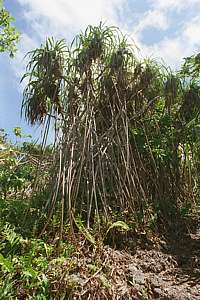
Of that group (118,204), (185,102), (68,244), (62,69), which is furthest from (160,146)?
(68,244)

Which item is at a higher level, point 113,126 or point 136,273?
point 113,126

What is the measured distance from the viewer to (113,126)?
149 inches

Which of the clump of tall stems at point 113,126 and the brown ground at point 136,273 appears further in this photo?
the clump of tall stems at point 113,126

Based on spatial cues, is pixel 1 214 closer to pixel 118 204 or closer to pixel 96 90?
pixel 118 204

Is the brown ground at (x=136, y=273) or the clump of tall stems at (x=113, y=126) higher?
the clump of tall stems at (x=113, y=126)

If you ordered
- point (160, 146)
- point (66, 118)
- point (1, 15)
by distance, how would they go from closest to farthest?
point (66, 118) < point (160, 146) < point (1, 15)

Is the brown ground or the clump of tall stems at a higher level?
the clump of tall stems

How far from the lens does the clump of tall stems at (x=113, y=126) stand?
3512mm

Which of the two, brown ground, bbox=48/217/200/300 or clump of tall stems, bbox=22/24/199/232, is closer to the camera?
brown ground, bbox=48/217/200/300

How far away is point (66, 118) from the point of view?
3.83 metres

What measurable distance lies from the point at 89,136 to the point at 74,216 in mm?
731

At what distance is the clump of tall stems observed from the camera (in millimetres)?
3512

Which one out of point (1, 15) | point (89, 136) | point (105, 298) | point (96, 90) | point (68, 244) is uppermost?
A: point (1, 15)

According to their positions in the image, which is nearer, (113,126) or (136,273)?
(136,273)
